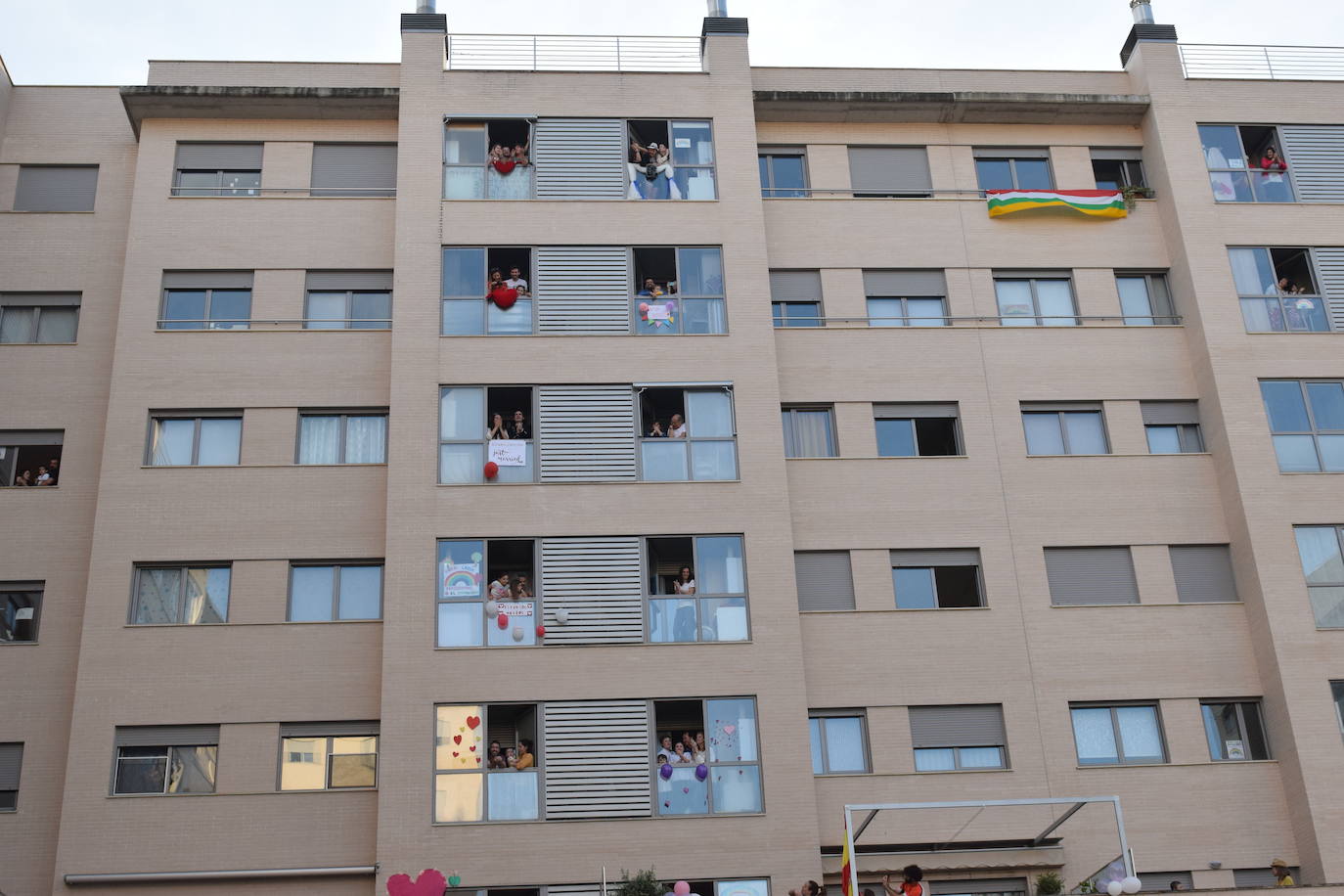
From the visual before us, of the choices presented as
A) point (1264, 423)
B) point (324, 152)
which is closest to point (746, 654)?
point (1264, 423)

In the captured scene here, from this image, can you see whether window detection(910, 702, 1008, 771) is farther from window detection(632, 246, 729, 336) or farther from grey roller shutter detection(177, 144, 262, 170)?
grey roller shutter detection(177, 144, 262, 170)

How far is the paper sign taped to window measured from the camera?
77.3ft

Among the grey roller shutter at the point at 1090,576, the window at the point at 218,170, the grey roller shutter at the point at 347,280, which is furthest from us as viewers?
the window at the point at 218,170

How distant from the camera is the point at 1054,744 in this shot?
23.1 m

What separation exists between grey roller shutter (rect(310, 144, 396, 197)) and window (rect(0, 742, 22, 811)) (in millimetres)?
11591

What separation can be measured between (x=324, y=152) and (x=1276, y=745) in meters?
21.1

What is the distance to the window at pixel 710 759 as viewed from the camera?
21.6 metres

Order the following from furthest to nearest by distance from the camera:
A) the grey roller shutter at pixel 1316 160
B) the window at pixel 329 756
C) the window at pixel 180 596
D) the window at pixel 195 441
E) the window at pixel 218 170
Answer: the grey roller shutter at pixel 1316 160
the window at pixel 218 170
the window at pixel 195 441
the window at pixel 180 596
the window at pixel 329 756

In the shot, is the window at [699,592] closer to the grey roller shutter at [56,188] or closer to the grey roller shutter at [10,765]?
the grey roller shutter at [10,765]

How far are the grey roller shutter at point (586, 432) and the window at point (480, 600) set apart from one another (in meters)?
1.57

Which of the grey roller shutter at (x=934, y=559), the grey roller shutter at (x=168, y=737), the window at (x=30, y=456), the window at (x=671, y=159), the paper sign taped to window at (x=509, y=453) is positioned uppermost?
the window at (x=671, y=159)

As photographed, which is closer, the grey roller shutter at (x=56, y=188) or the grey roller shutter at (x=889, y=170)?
the grey roller shutter at (x=56, y=188)

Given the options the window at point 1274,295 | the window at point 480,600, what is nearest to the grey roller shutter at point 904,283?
the window at point 1274,295

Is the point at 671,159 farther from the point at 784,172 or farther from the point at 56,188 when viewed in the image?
the point at 56,188
